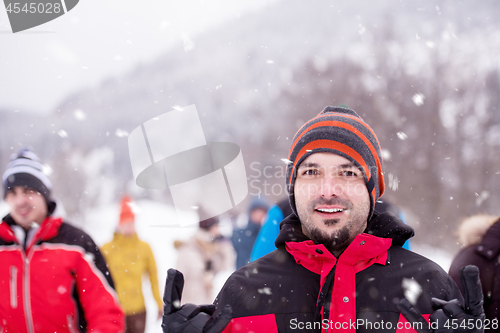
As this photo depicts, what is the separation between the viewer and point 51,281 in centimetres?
260

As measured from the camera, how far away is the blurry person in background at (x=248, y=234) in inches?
295

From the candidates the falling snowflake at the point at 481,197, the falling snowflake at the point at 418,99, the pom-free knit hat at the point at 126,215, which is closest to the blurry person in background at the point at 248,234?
the pom-free knit hat at the point at 126,215

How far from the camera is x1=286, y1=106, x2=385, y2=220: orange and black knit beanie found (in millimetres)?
1849

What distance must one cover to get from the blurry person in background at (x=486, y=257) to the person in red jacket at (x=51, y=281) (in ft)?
8.32

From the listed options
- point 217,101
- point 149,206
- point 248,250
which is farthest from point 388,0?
point 248,250

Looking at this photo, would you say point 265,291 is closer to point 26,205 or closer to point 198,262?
point 26,205

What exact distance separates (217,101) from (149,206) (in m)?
13.9

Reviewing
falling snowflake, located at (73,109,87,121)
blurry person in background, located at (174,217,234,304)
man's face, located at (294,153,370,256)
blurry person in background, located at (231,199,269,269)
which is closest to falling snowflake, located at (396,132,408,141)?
blurry person in background, located at (231,199,269,269)

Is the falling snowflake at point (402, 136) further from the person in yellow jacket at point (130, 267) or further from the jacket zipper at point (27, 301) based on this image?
the jacket zipper at point (27, 301)

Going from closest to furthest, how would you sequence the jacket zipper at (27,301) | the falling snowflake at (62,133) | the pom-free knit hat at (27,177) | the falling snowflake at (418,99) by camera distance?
the jacket zipper at (27,301) < the pom-free knit hat at (27,177) < the falling snowflake at (418,99) < the falling snowflake at (62,133)

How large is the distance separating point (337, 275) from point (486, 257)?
164 cm

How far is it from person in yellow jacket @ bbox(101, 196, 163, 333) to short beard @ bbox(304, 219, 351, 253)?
3.84m

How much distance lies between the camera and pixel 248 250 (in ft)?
24.6

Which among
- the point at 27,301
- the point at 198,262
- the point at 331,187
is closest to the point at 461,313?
the point at 331,187
